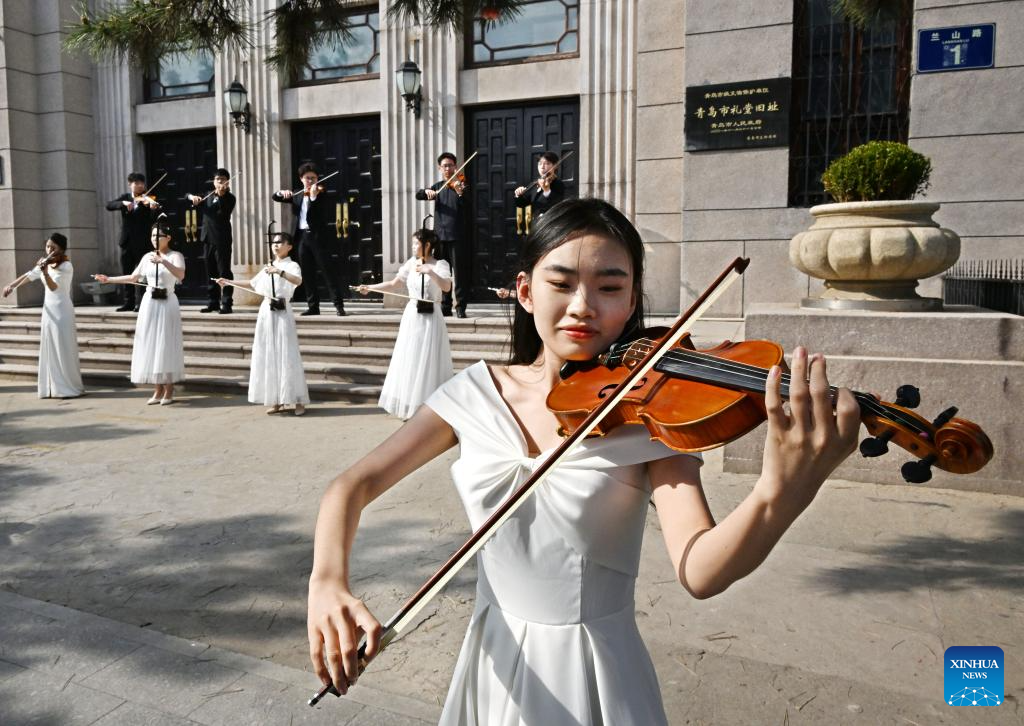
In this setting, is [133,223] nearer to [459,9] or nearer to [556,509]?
[459,9]

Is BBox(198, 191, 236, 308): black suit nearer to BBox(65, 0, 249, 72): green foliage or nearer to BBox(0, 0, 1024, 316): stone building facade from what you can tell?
BBox(0, 0, 1024, 316): stone building facade

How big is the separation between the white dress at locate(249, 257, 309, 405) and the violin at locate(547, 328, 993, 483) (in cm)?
707

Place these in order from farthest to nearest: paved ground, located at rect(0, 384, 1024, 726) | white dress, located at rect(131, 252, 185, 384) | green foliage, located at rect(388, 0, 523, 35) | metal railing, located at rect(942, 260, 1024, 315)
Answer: white dress, located at rect(131, 252, 185, 384)
metal railing, located at rect(942, 260, 1024, 315)
green foliage, located at rect(388, 0, 523, 35)
paved ground, located at rect(0, 384, 1024, 726)

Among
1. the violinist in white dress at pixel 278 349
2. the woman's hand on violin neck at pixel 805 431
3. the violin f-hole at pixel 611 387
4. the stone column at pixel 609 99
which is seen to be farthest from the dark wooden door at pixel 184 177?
the woman's hand on violin neck at pixel 805 431

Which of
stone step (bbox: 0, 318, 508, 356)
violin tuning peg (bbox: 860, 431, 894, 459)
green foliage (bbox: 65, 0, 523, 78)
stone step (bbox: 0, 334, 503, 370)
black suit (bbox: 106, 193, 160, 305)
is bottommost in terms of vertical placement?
stone step (bbox: 0, 334, 503, 370)

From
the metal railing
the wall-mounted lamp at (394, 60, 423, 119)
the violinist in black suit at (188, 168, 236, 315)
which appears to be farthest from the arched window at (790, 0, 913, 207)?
the violinist in black suit at (188, 168, 236, 315)

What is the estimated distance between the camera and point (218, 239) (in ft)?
39.9

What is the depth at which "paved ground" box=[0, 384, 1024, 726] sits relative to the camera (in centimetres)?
279

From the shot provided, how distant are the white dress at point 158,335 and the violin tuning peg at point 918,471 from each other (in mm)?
9064

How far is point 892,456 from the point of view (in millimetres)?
5207

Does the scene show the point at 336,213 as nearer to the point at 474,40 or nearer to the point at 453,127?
the point at 453,127

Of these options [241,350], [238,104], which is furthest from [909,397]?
[238,104]

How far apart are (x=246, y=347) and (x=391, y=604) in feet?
25.4

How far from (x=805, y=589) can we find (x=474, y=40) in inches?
424
